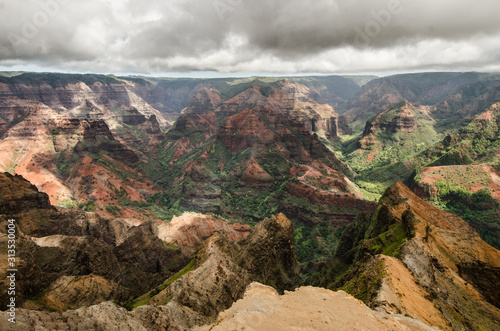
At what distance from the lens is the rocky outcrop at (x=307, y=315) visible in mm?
20797

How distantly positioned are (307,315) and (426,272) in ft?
81.6

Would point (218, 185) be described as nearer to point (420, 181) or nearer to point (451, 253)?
point (420, 181)

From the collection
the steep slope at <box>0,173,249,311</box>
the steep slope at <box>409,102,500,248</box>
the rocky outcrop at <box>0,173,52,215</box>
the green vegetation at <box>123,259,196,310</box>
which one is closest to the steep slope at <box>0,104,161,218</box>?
the steep slope at <box>0,173,249,311</box>

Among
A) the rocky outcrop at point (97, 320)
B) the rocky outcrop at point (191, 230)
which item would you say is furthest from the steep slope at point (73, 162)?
the rocky outcrop at point (97, 320)

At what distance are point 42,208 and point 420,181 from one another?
160 meters

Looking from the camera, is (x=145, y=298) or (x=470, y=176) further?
(x=470, y=176)

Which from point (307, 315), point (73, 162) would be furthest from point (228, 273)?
point (73, 162)

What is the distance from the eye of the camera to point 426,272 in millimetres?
37031

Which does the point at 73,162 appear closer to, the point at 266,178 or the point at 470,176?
the point at 266,178

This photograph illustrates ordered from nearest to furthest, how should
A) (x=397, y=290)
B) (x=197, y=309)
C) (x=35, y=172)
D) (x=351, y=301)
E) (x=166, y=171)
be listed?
(x=351, y=301)
(x=397, y=290)
(x=197, y=309)
(x=35, y=172)
(x=166, y=171)

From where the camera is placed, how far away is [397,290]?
30094 mm

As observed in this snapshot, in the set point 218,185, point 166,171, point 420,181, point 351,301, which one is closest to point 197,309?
point 351,301

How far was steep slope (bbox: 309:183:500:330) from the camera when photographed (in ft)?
99.8

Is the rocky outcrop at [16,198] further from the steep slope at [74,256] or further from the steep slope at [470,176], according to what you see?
the steep slope at [470,176]
